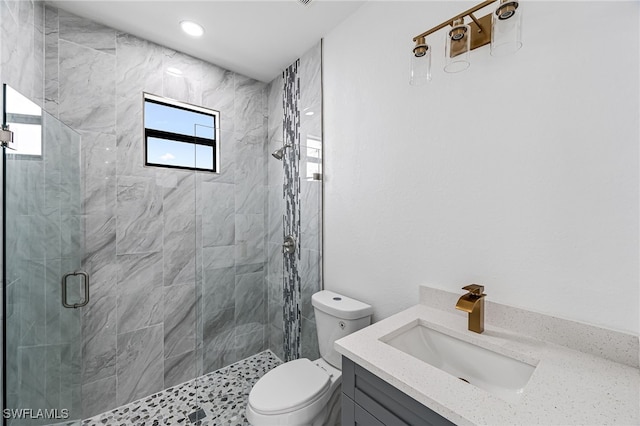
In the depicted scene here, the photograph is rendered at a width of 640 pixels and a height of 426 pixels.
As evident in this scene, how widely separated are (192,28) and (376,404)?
2.46 metres

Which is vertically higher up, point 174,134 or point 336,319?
point 174,134

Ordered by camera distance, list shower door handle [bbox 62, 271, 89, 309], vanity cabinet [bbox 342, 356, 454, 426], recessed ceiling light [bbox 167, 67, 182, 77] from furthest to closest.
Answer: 1. recessed ceiling light [bbox 167, 67, 182, 77]
2. shower door handle [bbox 62, 271, 89, 309]
3. vanity cabinet [bbox 342, 356, 454, 426]

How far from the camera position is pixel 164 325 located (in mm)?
2068

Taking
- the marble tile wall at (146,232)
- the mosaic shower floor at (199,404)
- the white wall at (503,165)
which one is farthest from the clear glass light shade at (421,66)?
the mosaic shower floor at (199,404)

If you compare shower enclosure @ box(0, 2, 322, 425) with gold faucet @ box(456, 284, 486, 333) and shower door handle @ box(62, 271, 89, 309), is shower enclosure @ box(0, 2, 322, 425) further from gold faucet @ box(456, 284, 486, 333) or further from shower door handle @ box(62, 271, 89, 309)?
gold faucet @ box(456, 284, 486, 333)

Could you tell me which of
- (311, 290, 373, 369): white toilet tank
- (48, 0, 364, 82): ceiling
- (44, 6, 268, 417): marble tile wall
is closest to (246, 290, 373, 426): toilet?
(311, 290, 373, 369): white toilet tank

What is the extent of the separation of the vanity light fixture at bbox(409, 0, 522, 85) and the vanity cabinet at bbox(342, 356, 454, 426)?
49.5 inches

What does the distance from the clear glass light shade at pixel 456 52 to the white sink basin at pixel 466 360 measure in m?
1.17

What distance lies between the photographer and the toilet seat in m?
1.27

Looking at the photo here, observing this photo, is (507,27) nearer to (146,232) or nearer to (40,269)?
(40,269)

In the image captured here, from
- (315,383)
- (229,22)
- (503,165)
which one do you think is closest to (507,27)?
(503,165)

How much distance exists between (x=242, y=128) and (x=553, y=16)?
2.20 meters

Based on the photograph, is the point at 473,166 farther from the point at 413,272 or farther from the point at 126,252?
the point at 126,252

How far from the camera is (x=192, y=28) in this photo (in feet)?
6.18
